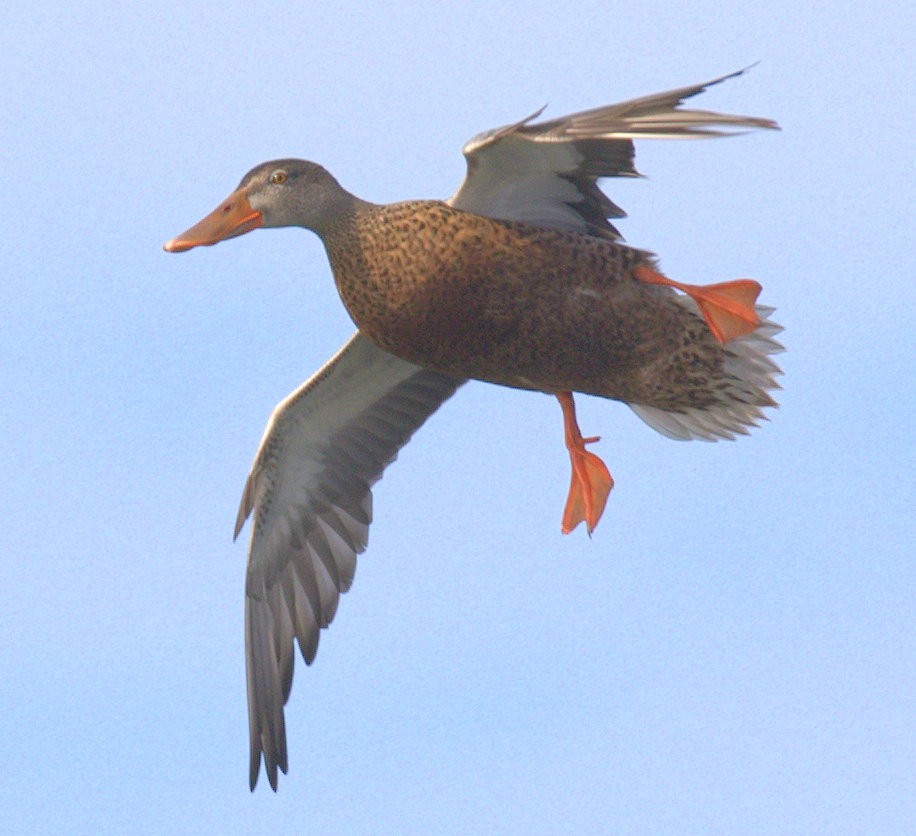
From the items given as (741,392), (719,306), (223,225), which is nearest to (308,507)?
(223,225)

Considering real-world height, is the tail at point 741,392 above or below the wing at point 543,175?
below

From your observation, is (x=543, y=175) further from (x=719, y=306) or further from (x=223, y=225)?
(x=223, y=225)

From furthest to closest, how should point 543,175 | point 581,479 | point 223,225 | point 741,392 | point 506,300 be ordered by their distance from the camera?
point 581,479, point 741,392, point 223,225, point 543,175, point 506,300

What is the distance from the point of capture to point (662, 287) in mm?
7332

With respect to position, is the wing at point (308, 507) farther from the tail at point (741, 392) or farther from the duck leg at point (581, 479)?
the tail at point (741, 392)

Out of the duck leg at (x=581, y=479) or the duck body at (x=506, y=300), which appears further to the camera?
the duck leg at (x=581, y=479)

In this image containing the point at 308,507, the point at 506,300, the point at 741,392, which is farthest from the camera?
the point at 308,507

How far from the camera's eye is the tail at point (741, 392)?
7660 millimetres

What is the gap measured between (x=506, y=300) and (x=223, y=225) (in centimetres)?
128

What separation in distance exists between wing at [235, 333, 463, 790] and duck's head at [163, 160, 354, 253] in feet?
3.86

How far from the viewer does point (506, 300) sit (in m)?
7.03

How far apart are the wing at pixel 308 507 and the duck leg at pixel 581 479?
599 millimetres

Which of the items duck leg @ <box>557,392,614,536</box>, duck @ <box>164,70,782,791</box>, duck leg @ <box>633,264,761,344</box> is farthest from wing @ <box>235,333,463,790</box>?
duck leg @ <box>633,264,761,344</box>

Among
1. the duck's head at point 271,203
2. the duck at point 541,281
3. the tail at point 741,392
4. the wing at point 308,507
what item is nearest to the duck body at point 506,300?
the duck at point 541,281
